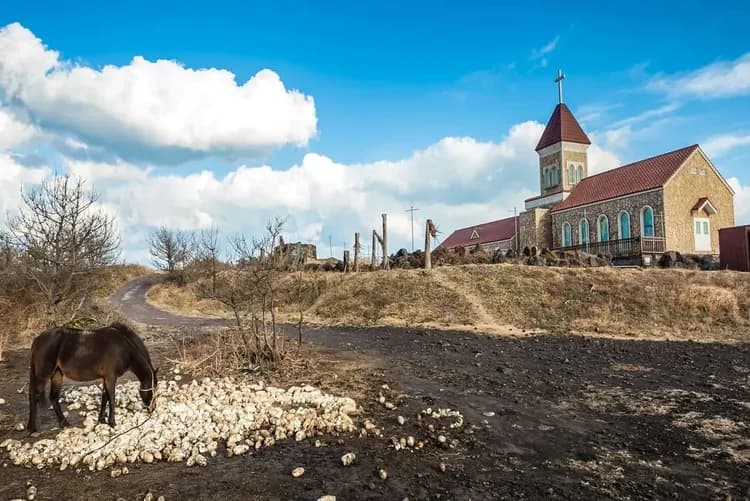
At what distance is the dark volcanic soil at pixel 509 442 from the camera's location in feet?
18.5

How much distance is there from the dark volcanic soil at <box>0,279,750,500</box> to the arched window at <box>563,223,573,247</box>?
31222 mm

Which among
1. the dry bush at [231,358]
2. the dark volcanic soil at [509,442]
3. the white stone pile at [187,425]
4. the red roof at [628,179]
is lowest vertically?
the dark volcanic soil at [509,442]

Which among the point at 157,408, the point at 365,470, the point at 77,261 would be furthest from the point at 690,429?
the point at 77,261

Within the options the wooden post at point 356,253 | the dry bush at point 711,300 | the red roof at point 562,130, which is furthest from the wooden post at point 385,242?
the red roof at point 562,130

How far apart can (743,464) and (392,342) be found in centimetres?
1207

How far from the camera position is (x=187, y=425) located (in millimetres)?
7359

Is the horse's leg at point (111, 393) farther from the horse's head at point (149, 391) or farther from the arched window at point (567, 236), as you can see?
the arched window at point (567, 236)

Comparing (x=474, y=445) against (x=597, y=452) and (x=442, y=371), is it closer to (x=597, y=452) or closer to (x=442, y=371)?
(x=597, y=452)

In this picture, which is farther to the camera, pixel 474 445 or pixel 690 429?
pixel 690 429

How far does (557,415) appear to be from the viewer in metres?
8.52

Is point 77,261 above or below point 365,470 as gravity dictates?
above

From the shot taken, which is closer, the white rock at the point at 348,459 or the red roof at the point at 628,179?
the white rock at the point at 348,459

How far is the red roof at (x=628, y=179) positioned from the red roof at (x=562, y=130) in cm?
517

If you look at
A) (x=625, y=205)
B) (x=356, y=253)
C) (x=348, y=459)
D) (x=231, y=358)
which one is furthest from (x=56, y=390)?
(x=625, y=205)
